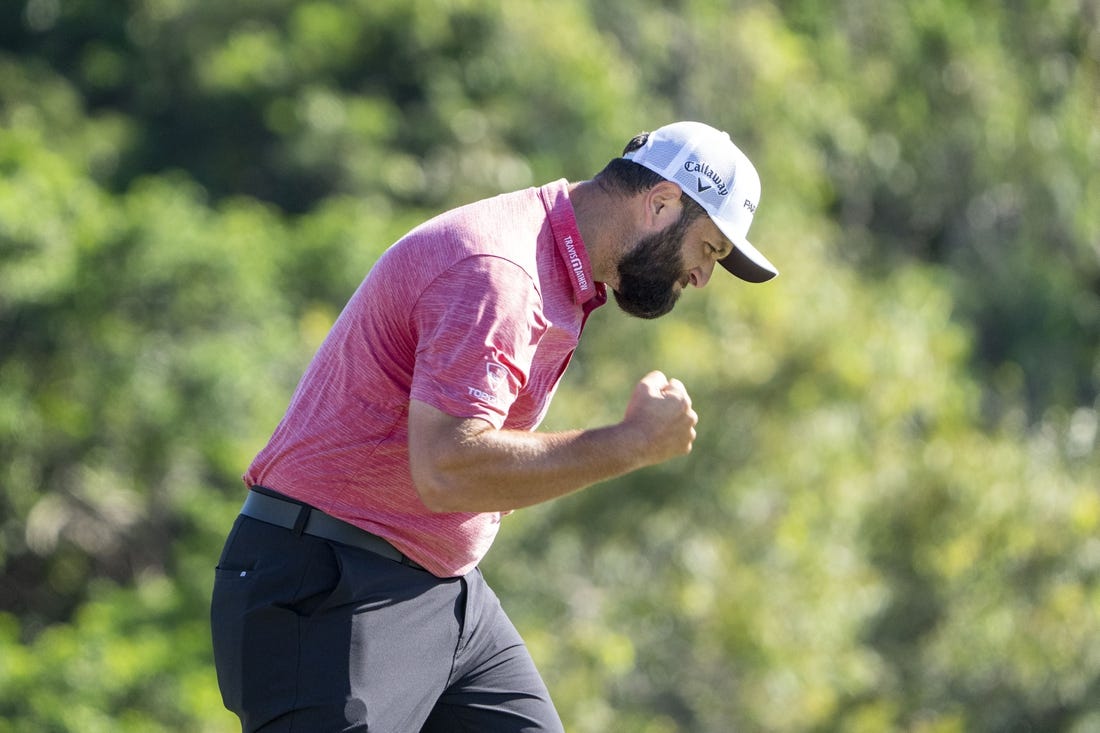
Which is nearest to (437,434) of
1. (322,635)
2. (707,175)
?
(322,635)

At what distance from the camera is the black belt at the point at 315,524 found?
2.96 m

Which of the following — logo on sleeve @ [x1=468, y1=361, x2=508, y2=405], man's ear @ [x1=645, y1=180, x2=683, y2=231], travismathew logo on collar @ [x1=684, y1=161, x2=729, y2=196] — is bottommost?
logo on sleeve @ [x1=468, y1=361, x2=508, y2=405]

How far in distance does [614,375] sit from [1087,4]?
52.4ft

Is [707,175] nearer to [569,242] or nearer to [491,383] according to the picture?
[569,242]

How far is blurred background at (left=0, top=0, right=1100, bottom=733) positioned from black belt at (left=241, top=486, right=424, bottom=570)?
680 cm

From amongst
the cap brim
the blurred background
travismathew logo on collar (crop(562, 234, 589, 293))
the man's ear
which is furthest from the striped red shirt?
the blurred background

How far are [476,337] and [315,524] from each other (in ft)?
1.81

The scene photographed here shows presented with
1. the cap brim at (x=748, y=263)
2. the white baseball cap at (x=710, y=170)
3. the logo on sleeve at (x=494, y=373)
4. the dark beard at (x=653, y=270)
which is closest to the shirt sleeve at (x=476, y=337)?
the logo on sleeve at (x=494, y=373)

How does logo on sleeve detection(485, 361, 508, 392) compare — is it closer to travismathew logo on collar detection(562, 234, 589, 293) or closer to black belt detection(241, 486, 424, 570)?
travismathew logo on collar detection(562, 234, 589, 293)

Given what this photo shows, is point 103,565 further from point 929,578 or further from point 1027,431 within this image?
point 1027,431

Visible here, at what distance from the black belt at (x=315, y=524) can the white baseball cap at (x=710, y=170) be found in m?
0.93

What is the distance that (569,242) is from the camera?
9.66 ft

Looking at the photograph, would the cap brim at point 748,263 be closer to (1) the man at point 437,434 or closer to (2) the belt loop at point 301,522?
(1) the man at point 437,434

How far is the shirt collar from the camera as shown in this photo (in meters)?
2.94
